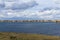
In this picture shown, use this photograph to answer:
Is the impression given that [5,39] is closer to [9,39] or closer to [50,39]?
[9,39]

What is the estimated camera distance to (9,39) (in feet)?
130

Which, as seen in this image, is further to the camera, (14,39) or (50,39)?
(50,39)

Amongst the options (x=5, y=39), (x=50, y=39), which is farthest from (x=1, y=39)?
(x=50, y=39)

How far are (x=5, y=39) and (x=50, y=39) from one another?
38.6 feet

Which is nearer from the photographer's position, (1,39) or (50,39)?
(1,39)

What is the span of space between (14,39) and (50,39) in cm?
1112

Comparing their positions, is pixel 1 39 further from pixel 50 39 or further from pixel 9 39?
pixel 50 39

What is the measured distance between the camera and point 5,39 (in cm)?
4022

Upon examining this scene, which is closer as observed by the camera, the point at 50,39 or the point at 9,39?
the point at 9,39

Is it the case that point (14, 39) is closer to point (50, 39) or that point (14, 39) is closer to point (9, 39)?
point (9, 39)

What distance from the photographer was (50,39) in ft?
153

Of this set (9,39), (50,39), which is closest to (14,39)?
(9,39)

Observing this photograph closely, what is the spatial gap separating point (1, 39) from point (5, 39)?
81 centimetres
